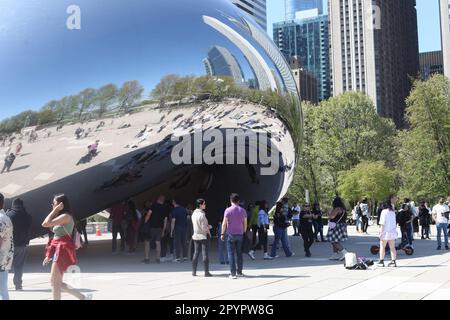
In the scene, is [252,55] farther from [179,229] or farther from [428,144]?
[428,144]

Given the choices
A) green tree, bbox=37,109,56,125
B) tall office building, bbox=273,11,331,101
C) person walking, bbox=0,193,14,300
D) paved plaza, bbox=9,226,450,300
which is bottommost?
paved plaza, bbox=9,226,450,300

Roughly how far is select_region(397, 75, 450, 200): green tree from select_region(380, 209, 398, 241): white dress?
31615mm

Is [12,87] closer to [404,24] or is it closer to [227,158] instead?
[227,158]

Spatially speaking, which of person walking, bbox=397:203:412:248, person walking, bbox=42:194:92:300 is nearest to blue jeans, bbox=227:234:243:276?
person walking, bbox=42:194:92:300

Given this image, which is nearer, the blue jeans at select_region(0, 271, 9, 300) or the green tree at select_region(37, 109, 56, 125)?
the blue jeans at select_region(0, 271, 9, 300)

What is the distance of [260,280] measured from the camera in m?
8.58

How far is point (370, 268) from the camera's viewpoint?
9.80 meters

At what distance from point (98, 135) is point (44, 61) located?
1.58 metres

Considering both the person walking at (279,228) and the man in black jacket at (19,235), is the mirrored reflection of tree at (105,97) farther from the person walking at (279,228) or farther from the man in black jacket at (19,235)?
the person walking at (279,228)

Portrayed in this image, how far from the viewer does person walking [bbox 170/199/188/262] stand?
11.3 metres

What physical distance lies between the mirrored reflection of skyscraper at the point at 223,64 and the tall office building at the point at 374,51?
68.1 m

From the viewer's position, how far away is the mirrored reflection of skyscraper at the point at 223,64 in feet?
35.4

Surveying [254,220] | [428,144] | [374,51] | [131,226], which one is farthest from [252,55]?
[374,51]

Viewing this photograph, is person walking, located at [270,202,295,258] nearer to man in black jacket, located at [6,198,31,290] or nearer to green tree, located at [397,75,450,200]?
man in black jacket, located at [6,198,31,290]
